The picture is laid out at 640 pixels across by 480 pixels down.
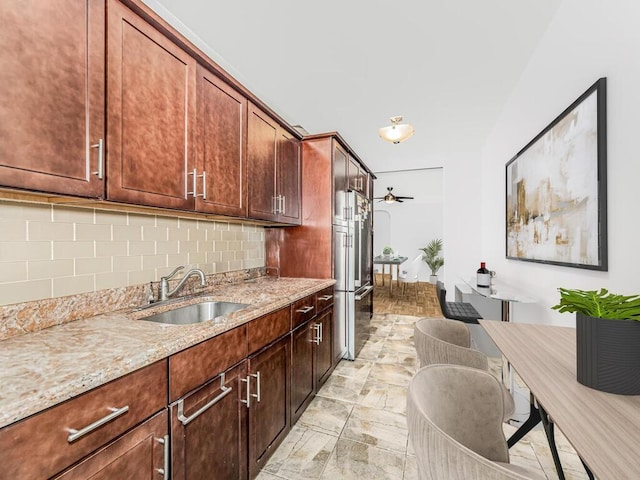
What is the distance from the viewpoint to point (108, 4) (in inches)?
45.6

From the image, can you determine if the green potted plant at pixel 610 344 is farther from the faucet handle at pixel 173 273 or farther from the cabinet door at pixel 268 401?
the faucet handle at pixel 173 273

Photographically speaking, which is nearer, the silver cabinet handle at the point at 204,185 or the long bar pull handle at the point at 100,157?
the long bar pull handle at the point at 100,157

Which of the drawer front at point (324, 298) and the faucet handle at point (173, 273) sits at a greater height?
the faucet handle at point (173, 273)

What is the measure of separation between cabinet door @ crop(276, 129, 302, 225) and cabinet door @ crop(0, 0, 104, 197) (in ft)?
4.81

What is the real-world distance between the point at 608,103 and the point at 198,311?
259 centimetres

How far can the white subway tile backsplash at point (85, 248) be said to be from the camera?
1.16 metres

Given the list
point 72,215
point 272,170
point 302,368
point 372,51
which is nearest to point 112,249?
point 72,215

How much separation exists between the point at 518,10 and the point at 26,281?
3.22m

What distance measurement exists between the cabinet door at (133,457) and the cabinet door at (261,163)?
1.40 metres

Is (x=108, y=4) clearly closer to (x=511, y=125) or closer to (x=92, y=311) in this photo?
(x=92, y=311)

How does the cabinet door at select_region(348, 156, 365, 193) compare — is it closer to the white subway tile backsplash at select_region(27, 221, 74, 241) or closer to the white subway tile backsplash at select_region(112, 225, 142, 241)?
the white subway tile backsplash at select_region(112, 225, 142, 241)

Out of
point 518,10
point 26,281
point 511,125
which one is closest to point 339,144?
point 518,10

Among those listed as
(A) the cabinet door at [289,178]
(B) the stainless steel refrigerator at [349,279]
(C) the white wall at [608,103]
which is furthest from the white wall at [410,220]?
(A) the cabinet door at [289,178]

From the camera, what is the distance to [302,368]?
2.06 m
